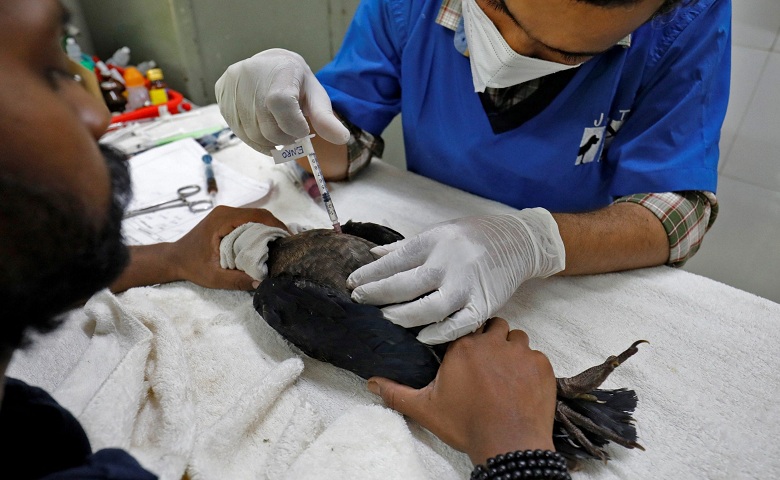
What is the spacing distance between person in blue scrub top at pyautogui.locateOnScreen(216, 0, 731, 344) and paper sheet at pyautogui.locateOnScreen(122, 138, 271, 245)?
0.28 m

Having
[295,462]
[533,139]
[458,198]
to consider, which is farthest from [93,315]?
[533,139]

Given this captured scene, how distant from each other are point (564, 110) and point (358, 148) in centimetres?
55

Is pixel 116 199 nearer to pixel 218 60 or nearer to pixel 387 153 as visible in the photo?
pixel 218 60

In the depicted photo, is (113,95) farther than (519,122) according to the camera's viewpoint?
Yes

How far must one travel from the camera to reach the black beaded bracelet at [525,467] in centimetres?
65

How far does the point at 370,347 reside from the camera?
81 cm

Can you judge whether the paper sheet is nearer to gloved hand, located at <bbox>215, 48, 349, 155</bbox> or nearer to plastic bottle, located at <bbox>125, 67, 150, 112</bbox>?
gloved hand, located at <bbox>215, 48, 349, 155</bbox>

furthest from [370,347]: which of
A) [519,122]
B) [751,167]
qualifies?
[751,167]

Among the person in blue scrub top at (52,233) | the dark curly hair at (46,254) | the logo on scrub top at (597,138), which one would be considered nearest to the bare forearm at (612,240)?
the logo on scrub top at (597,138)

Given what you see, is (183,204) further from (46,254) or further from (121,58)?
(121,58)

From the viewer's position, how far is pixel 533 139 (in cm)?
121

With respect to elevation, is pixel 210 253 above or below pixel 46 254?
below

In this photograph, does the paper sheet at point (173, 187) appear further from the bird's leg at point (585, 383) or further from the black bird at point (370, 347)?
the bird's leg at point (585, 383)

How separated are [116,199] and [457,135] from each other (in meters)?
0.95
